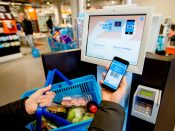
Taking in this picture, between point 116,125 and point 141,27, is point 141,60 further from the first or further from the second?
point 116,125

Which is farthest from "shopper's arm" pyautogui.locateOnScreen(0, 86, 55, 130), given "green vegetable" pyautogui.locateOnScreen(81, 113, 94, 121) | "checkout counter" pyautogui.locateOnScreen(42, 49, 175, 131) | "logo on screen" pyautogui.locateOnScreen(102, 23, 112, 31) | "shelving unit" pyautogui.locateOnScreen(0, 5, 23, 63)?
"shelving unit" pyautogui.locateOnScreen(0, 5, 23, 63)

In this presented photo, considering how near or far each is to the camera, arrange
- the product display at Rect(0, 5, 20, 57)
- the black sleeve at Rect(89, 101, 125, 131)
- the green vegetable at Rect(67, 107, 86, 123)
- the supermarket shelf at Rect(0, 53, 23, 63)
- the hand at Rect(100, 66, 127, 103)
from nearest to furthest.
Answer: the black sleeve at Rect(89, 101, 125, 131) < the hand at Rect(100, 66, 127, 103) < the green vegetable at Rect(67, 107, 86, 123) < the product display at Rect(0, 5, 20, 57) < the supermarket shelf at Rect(0, 53, 23, 63)

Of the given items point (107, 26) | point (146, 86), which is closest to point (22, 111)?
point (107, 26)

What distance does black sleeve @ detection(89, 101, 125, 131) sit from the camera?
526 millimetres

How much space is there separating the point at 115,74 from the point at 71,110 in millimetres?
386

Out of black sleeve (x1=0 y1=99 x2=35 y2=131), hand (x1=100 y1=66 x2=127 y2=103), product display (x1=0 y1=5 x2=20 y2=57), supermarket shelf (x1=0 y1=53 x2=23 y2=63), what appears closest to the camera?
hand (x1=100 y1=66 x2=127 y2=103)

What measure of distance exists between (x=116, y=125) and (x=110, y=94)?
0.16m

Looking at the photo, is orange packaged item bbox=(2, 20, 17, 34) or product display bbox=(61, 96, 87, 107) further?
orange packaged item bbox=(2, 20, 17, 34)

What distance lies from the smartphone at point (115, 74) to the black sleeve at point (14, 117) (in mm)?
435

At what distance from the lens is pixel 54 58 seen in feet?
3.44

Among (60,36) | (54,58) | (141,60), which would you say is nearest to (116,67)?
(141,60)

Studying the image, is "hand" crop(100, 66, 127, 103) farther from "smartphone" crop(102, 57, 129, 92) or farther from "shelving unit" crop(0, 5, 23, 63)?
"shelving unit" crop(0, 5, 23, 63)

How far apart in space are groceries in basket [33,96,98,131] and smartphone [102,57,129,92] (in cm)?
25

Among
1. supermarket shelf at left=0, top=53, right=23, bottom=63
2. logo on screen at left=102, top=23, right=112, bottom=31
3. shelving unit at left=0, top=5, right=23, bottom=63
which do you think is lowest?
→ supermarket shelf at left=0, top=53, right=23, bottom=63
